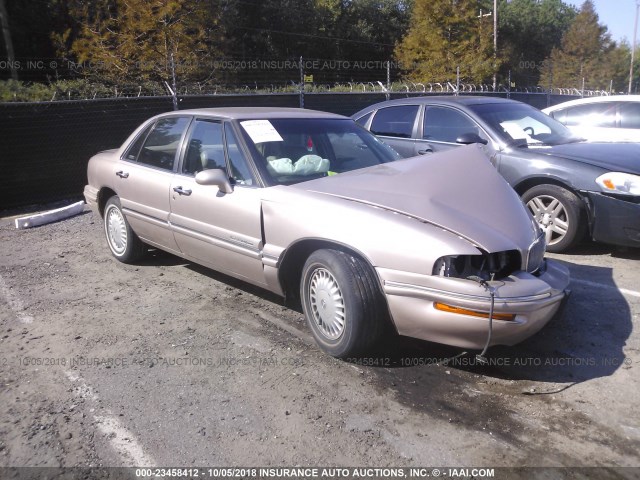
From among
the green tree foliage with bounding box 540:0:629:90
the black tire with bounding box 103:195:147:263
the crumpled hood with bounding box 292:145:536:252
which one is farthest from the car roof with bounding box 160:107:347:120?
the green tree foliage with bounding box 540:0:629:90

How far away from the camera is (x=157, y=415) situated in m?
2.99

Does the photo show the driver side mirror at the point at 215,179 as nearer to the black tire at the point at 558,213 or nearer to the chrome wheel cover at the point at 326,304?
the chrome wheel cover at the point at 326,304

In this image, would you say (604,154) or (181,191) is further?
(604,154)

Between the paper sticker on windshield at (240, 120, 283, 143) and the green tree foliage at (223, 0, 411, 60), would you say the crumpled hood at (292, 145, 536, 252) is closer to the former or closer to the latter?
the paper sticker on windshield at (240, 120, 283, 143)

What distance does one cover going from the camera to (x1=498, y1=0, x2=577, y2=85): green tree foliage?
46562 millimetres

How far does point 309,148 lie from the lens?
171 inches

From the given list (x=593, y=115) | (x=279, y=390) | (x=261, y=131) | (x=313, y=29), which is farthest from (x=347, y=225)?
(x=313, y=29)

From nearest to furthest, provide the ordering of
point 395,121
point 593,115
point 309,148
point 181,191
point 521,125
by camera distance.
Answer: point 309,148 → point 181,191 → point 521,125 → point 395,121 → point 593,115

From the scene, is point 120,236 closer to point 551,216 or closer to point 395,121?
point 395,121

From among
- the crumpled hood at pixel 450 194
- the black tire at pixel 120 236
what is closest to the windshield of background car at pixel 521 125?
the crumpled hood at pixel 450 194

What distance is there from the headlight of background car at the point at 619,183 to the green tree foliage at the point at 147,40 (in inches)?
488

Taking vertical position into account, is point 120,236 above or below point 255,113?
below

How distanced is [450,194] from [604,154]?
301 centimetres

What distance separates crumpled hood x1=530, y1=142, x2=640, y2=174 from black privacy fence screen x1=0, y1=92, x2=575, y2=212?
22.3 feet
